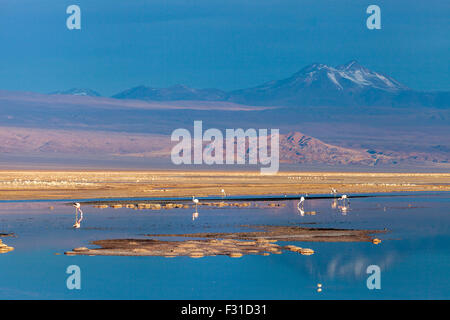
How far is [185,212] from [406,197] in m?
24.5

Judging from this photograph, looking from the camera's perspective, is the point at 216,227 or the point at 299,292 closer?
the point at 299,292

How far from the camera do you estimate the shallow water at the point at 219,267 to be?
71.4ft

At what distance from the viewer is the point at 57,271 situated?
24.5m

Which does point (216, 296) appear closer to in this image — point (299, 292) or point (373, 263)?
point (299, 292)

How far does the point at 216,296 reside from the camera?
2116 centimetres

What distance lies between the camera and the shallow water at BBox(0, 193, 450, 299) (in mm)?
21750

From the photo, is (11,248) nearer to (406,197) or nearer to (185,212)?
(185,212)

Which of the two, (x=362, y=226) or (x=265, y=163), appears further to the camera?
(x=265, y=163)

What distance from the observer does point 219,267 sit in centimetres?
2512

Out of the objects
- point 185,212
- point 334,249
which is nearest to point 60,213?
point 185,212

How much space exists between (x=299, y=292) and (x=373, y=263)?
523 cm
